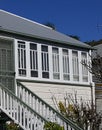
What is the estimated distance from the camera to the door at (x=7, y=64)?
19.0m

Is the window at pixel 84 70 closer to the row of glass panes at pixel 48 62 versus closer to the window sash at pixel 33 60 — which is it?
the row of glass panes at pixel 48 62

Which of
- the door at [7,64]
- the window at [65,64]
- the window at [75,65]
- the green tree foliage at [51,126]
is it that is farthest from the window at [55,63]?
the green tree foliage at [51,126]

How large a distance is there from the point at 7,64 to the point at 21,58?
3.23 ft

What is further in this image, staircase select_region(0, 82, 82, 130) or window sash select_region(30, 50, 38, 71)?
window sash select_region(30, 50, 38, 71)

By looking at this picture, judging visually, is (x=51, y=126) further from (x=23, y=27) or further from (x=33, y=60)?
(x=23, y=27)

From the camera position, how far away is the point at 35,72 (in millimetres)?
21172

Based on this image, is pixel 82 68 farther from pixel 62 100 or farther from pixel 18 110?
pixel 18 110

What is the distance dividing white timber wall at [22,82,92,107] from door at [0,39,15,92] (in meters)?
1.21

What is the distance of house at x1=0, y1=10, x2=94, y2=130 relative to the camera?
16.4 metres

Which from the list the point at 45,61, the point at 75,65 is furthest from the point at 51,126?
the point at 75,65

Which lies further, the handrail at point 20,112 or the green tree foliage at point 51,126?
the handrail at point 20,112

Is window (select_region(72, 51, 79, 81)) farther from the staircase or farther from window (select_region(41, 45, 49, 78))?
the staircase

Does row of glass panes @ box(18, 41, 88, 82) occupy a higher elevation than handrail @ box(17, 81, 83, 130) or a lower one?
higher

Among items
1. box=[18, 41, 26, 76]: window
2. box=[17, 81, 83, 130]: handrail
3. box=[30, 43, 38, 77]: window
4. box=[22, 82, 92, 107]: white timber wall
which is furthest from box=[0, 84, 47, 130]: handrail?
box=[30, 43, 38, 77]: window
